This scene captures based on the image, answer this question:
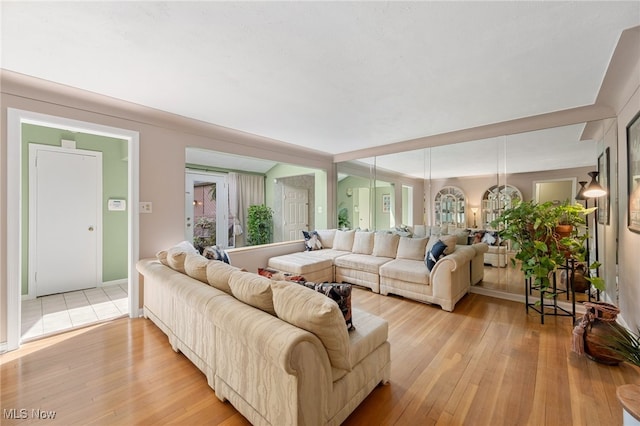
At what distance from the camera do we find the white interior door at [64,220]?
3.59 m

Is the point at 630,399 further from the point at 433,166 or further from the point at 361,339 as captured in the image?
the point at 433,166

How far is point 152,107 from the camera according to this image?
2928 millimetres

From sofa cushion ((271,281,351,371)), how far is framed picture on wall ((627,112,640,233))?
8.42 feet

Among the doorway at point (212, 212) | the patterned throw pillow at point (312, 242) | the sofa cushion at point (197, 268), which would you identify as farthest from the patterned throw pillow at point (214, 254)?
the doorway at point (212, 212)

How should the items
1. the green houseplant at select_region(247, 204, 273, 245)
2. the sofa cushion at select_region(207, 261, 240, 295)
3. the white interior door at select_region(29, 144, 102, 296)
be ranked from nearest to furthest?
the sofa cushion at select_region(207, 261, 240, 295) → the white interior door at select_region(29, 144, 102, 296) → the green houseplant at select_region(247, 204, 273, 245)

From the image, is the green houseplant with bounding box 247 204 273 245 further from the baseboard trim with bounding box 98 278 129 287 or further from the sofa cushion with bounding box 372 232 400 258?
the sofa cushion with bounding box 372 232 400 258

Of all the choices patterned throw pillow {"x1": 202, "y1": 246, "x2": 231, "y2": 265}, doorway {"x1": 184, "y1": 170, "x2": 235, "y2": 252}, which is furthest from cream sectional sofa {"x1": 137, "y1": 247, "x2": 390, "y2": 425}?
doorway {"x1": 184, "y1": 170, "x2": 235, "y2": 252}

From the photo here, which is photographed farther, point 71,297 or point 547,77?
point 71,297

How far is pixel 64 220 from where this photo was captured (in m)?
3.80

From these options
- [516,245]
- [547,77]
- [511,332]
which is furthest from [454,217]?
[547,77]

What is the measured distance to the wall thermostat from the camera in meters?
4.20

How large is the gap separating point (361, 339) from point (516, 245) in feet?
7.76

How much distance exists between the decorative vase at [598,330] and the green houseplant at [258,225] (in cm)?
Answer: 554

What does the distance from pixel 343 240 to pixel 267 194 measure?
2.87 meters
